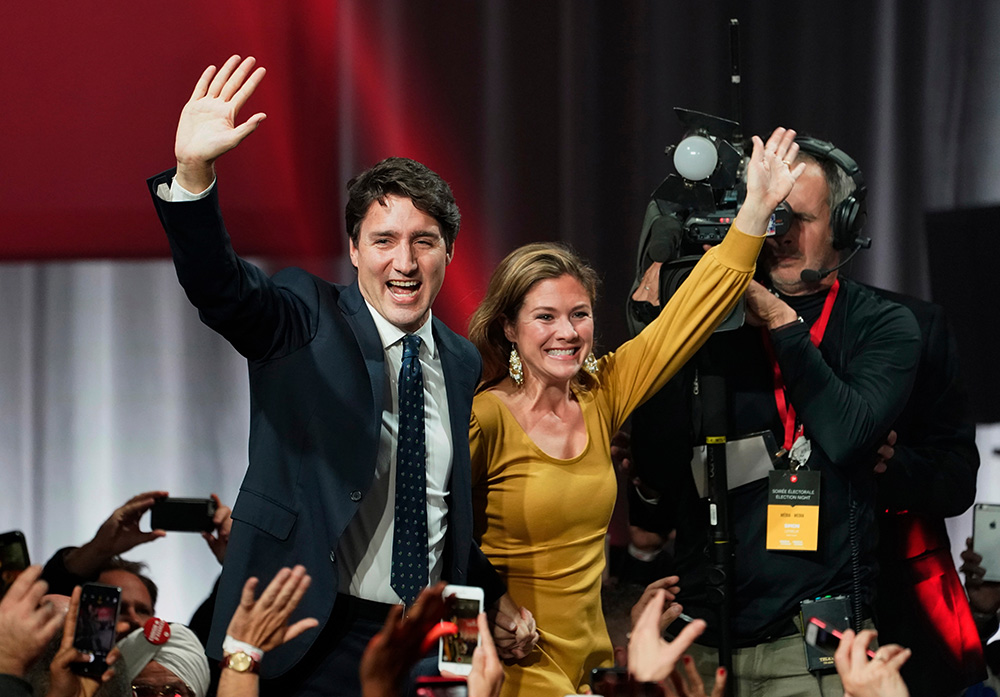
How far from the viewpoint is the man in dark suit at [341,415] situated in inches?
75.2

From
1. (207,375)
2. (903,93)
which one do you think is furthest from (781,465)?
(207,375)

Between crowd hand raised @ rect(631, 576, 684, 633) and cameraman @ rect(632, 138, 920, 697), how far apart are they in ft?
Answer: 0.29

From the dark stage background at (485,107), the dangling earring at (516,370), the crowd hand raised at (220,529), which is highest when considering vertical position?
the dark stage background at (485,107)

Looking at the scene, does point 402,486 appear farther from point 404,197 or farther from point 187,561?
point 187,561

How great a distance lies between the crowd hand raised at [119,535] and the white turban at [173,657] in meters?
0.29

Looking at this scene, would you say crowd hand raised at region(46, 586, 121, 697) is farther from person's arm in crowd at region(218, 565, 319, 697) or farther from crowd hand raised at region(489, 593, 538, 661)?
crowd hand raised at region(489, 593, 538, 661)

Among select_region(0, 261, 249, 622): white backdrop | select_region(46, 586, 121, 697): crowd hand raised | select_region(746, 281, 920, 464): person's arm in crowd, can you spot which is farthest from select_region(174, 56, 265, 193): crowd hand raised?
select_region(0, 261, 249, 622): white backdrop

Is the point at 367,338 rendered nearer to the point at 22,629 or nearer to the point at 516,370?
the point at 516,370

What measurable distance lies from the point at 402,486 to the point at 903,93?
2.40 metres

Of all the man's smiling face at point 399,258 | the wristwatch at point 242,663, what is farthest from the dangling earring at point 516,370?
the wristwatch at point 242,663

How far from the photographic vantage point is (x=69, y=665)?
211cm

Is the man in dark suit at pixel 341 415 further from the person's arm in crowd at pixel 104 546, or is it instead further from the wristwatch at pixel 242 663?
the person's arm in crowd at pixel 104 546

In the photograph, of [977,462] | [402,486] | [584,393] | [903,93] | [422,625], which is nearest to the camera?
[422,625]

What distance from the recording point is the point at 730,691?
2.59 metres
